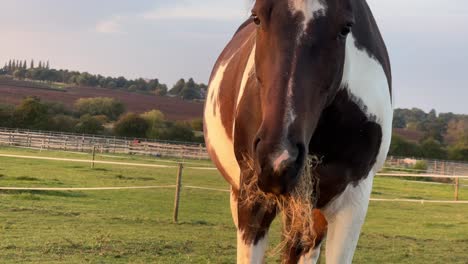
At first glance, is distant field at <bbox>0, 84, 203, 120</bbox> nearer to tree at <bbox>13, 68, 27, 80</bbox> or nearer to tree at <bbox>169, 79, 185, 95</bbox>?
tree at <bbox>169, 79, 185, 95</bbox>

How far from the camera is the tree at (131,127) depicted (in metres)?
44.0

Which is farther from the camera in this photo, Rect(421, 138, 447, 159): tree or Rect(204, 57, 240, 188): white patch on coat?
Rect(421, 138, 447, 159): tree

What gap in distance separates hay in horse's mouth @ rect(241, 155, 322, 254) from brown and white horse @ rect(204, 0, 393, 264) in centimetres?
5

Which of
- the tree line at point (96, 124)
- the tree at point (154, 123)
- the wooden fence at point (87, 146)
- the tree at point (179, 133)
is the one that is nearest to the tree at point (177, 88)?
the tree at point (154, 123)

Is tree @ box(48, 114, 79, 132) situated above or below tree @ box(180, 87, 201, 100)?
below

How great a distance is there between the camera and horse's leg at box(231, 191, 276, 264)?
77.7 inches

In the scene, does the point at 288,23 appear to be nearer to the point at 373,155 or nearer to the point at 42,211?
the point at 373,155

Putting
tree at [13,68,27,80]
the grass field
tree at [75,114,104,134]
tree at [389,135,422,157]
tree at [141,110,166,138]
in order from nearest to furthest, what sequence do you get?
the grass field < tree at [389,135,422,157] < tree at [75,114,104,134] < tree at [141,110,166,138] < tree at [13,68,27,80]

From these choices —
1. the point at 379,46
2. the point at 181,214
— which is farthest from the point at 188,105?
the point at 379,46


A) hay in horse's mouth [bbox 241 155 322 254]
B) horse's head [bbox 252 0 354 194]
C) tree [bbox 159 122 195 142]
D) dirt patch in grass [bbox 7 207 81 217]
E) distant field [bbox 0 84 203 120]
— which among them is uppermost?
distant field [bbox 0 84 203 120]

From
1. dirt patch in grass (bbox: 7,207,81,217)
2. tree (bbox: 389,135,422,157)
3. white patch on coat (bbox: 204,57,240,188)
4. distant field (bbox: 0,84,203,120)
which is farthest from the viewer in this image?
distant field (bbox: 0,84,203,120)

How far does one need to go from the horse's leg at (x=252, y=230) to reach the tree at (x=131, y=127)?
4285 cm

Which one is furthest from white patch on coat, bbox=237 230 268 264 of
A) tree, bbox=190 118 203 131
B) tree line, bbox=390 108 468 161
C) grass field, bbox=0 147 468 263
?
tree, bbox=190 118 203 131

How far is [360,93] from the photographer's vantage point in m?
2.00
